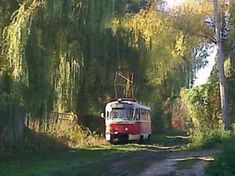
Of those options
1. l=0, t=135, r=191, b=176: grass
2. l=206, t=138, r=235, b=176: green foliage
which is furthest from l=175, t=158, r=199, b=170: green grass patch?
l=206, t=138, r=235, b=176: green foliage

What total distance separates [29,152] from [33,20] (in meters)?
6.46

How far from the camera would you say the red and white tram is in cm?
3934

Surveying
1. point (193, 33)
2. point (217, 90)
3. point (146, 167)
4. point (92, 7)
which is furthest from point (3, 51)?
point (217, 90)

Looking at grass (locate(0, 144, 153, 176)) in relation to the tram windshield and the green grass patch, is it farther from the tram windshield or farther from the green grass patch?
the tram windshield

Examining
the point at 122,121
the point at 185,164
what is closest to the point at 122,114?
the point at 122,121

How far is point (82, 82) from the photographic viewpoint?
34.0 m

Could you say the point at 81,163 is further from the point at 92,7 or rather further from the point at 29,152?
the point at 92,7

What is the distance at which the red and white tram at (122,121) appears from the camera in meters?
39.3

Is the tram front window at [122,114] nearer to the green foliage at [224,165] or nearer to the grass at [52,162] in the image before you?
the grass at [52,162]

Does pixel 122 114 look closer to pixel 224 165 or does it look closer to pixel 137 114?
pixel 137 114

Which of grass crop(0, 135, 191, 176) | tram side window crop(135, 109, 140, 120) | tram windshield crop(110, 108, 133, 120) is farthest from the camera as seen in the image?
tram side window crop(135, 109, 140, 120)

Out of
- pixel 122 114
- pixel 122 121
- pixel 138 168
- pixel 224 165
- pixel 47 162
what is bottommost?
pixel 138 168

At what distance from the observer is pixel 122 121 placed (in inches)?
1593

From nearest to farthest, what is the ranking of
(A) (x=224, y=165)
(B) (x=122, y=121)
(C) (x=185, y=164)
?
(A) (x=224, y=165), (C) (x=185, y=164), (B) (x=122, y=121)
